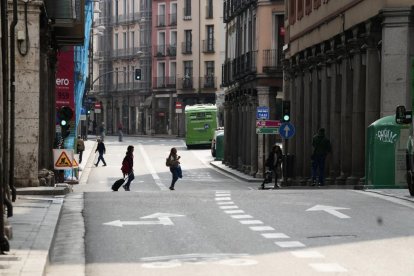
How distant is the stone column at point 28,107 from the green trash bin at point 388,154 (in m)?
8.16

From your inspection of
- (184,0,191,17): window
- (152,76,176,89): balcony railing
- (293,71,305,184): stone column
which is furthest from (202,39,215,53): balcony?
(293,71,305,184): stone column

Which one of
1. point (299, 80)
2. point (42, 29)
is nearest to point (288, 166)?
point (299, 80)

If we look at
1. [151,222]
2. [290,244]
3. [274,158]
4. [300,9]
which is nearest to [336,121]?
[274,158]

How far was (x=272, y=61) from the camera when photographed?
2589 inches

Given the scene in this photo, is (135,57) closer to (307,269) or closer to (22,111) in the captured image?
(22,111)

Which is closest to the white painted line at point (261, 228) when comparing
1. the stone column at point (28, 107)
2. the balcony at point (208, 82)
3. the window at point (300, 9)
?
the stone column at point (28, 107)

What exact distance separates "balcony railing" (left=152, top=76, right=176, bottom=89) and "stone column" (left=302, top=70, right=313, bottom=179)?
81.0 m

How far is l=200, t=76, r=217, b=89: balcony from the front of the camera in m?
131

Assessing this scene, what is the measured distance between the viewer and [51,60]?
1558 inches

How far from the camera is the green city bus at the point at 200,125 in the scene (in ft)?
334

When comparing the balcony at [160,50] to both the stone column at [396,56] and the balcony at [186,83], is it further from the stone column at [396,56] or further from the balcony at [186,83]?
the stone column at [396,56]

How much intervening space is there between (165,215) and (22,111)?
945cm

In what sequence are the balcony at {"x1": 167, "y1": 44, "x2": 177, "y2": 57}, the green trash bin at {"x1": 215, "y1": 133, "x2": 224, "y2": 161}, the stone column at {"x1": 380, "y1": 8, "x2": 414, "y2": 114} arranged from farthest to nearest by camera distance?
the balcony at {"x1": 167, "y1": 44, "x2": 177, "y2": 57} < the green trash bin at {"x1": 215, "y1": 133, "x2": 224, "y2": 161} < the stone column at {"x1": 380, "y1": 8, "x2": 414, "y2": 114}

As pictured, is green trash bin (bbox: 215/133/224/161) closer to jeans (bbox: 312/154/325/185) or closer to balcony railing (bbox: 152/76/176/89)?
jeans (bbox: 312/154/325/185)
